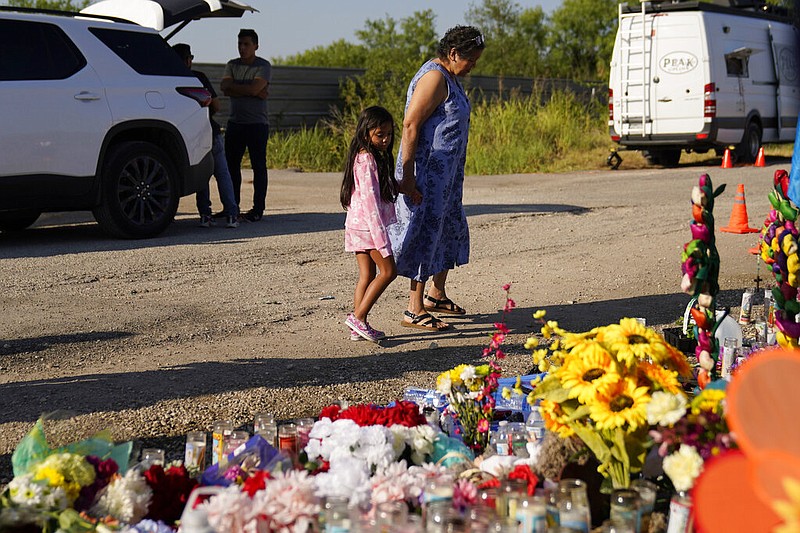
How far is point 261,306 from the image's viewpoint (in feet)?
25.3

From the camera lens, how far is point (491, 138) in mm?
23312

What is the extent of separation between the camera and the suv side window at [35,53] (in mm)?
9820

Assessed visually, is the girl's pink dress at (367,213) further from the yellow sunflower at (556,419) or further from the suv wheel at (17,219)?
the suv wheel at (17,219)

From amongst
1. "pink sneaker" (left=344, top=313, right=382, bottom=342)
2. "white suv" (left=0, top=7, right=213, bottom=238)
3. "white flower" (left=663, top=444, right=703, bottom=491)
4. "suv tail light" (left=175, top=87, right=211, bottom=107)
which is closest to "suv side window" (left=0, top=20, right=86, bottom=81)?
"white suv" (left=0, top=7, right=213, bottom=238)

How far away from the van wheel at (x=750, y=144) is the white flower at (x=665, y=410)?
19.4 meters

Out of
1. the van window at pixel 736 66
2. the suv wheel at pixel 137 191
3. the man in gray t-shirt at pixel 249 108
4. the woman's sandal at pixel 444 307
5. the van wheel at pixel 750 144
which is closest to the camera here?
the woman's sandal at pixel 444 307

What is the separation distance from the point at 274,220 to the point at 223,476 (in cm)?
963

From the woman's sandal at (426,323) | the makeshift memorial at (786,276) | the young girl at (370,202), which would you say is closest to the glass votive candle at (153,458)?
the makeshift memorial at (786,276)

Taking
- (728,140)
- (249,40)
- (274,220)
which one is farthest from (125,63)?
(728,140)

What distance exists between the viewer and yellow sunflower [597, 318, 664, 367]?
306 centimetres

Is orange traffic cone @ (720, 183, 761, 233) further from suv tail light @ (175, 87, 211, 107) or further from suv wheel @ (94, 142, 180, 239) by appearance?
suv wheel @ (94, 142, 180, 239)

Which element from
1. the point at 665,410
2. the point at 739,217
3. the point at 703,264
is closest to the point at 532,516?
the point at 665,410

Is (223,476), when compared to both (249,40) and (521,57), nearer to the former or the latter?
(249,40)

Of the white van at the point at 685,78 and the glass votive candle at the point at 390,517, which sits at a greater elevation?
the white van at the point at 685,78
